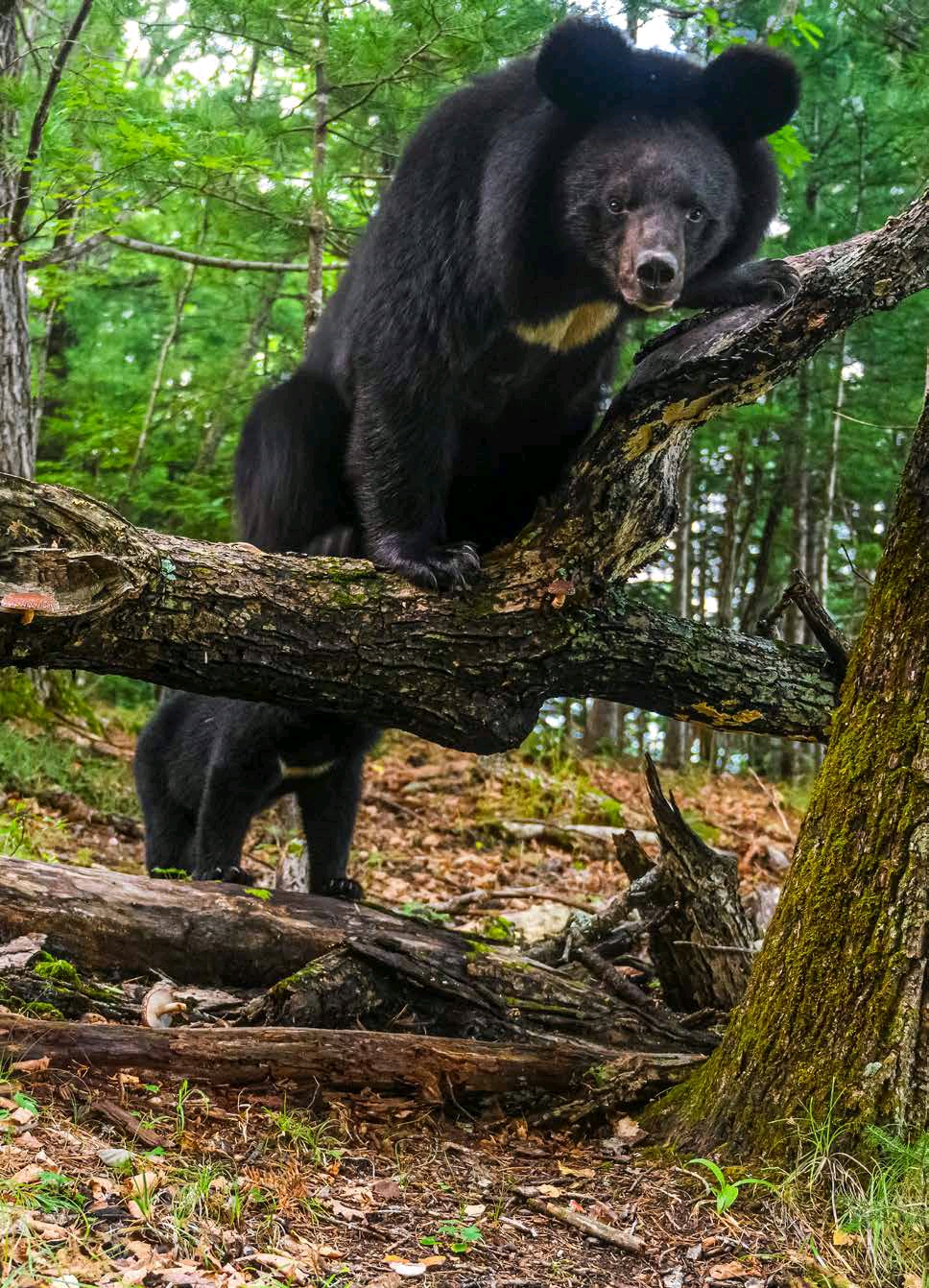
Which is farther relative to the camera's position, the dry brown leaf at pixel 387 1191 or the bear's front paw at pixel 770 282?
the bear's front paw at pixel 770 282

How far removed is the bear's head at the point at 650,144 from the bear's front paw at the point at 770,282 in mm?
227

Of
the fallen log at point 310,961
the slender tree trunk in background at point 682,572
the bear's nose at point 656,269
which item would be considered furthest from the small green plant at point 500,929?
the slender tree trunk in background at point 682,572

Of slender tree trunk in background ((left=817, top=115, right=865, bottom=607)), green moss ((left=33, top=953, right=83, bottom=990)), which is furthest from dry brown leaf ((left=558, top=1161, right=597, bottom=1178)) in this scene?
slender tree trunk in background ((left=817, top=115, right=865, bottom=607))

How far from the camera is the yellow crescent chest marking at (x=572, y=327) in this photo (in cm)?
442

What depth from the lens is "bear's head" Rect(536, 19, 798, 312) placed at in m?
3.88

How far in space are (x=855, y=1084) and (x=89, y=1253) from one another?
207 cm

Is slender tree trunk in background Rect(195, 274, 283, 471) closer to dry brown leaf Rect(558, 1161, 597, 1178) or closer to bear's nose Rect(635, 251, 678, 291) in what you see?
bear's nose Rect(635, 251, 678, 291)

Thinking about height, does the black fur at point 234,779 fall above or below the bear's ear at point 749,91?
below

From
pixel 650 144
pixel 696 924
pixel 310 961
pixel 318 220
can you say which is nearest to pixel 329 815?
pixel 310 961

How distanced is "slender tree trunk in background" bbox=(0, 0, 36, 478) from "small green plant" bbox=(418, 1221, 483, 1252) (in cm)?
607

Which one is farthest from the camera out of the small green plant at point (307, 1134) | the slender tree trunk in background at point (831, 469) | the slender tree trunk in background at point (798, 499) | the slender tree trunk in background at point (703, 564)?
the slender tree trunk in background at point (703, 564)

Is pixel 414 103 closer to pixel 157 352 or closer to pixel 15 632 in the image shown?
pixel 15 632

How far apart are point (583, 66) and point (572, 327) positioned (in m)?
0.98

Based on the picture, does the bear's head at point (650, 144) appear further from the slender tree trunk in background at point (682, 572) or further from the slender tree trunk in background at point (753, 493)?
the slender tree trunk in background at point (753, 493)
